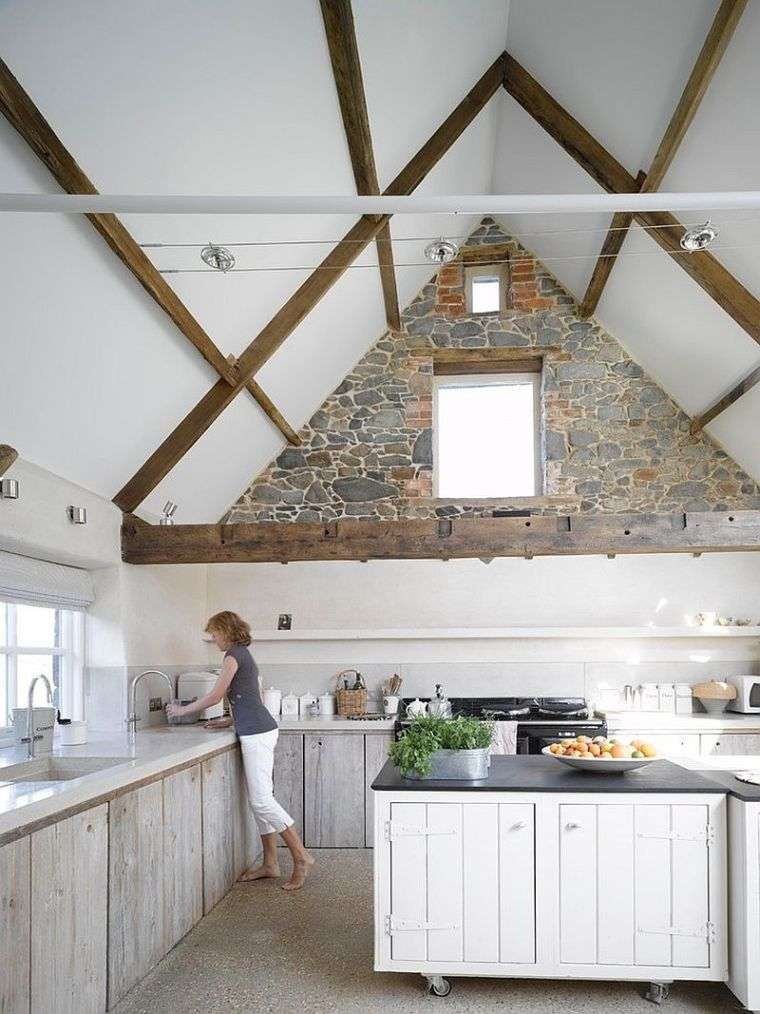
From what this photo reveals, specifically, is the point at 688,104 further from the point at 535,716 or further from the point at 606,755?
the point at 535,716

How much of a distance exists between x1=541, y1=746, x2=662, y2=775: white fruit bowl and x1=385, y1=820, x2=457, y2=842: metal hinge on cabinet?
62cm

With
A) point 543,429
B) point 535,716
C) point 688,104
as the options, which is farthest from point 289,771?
point 688,104

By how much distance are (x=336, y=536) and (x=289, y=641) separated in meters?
1.69

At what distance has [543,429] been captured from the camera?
A: 7.49 m

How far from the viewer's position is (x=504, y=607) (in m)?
7.14

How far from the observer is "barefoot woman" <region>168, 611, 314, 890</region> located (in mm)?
5293

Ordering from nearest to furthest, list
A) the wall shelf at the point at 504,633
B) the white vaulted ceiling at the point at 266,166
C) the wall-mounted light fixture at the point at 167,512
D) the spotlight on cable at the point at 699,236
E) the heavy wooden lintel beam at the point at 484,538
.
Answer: the white vaulted ceiling at the point at 266,166 → the spotlight on cable at the point at 699,236 → the heavy wooden lintel beam at the point at 484,538 → the wall-mounted light fixture at the point at 167,512 → the wall shelf at the point at 504,633

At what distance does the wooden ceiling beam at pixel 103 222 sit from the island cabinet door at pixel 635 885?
3.02 meters

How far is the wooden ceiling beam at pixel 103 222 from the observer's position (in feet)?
10.3

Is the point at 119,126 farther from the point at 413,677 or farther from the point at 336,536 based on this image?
the point at 413,677

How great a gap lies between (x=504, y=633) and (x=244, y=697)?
2307 mm

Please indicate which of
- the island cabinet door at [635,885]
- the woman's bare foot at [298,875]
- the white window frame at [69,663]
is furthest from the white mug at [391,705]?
the island cabinet door at [635,885]

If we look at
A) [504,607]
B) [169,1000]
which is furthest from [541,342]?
[169,1000]

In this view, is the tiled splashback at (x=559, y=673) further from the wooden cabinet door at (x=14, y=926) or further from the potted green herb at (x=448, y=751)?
the wooden cabinet door at (x=14, y=926)
